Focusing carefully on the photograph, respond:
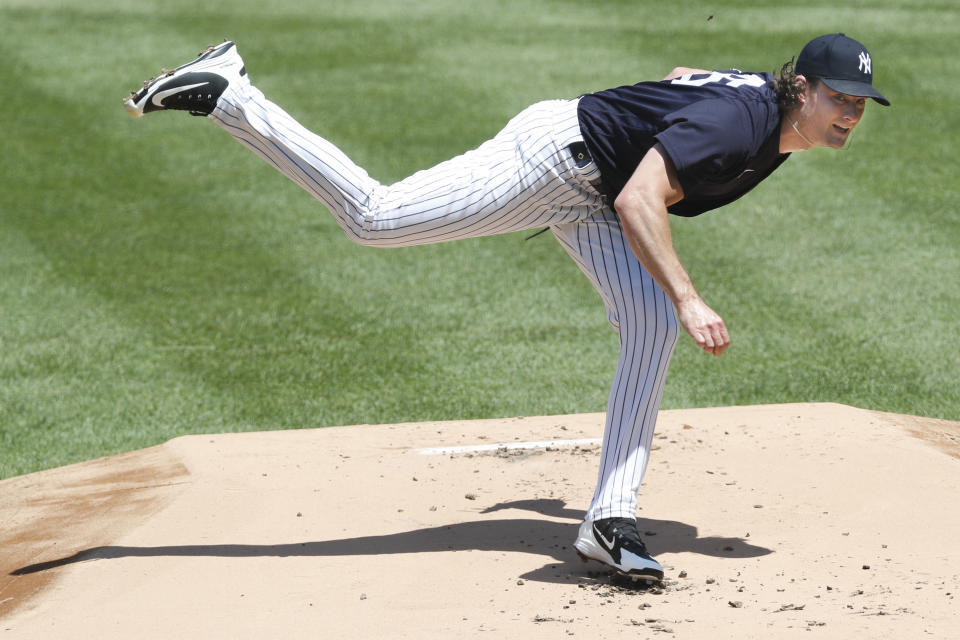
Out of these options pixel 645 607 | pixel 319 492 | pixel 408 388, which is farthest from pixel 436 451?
pixel 645 607

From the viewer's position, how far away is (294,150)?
14.1 feet

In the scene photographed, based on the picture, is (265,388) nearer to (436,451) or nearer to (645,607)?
(436,451)

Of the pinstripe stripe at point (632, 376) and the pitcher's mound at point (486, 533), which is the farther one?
the pinstripe stripe at point (632, 376)

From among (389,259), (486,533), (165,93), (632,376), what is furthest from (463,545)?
(389,259)

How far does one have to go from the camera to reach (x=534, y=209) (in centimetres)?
429

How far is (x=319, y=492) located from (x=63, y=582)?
110cm

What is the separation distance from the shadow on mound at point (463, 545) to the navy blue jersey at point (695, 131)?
1131 mm

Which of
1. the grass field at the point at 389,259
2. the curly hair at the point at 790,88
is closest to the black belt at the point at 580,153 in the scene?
the curly hair at the point at 790,88

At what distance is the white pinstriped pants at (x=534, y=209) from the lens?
4.20 meters

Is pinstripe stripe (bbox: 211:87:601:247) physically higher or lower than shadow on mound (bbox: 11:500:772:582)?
higher

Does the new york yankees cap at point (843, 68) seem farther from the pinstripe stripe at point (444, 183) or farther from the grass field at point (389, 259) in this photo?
the grass field at point (389, 259)

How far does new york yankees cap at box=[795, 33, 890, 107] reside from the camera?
3947 mm

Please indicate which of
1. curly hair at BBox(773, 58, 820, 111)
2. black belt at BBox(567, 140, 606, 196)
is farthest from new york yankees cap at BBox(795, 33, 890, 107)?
black belt at BBox(567, 140, 606, 196)

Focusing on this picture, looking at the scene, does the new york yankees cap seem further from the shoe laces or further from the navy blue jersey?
the shoe laces
